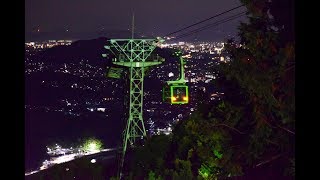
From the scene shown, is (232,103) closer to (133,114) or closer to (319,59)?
(319,59)

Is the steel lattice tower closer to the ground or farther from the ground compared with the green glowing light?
farther from the ground

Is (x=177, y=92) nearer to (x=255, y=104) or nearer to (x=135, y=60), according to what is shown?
(x=255, y=104)

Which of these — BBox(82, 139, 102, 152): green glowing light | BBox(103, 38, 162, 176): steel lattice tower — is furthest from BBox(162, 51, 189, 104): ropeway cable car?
BBox(82, 139, 102, 152): green glowing light

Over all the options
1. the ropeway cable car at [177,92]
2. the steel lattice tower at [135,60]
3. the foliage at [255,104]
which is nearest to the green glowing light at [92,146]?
the steel lattice tower at [135,60]

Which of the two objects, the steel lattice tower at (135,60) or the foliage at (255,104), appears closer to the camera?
the foliage at (255,104)

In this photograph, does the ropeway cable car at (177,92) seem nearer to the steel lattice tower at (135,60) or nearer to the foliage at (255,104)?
the foliage at (255,104)

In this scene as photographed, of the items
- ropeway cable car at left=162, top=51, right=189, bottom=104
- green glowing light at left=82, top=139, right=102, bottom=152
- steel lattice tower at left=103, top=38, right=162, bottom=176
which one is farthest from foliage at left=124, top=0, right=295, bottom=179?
green glowing light at left=82, top=139, right=102, bottom=152

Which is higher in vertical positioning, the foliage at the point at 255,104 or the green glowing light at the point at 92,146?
the foliage at the point at 255,104

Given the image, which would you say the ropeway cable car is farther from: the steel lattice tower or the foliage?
the steel lattice tower

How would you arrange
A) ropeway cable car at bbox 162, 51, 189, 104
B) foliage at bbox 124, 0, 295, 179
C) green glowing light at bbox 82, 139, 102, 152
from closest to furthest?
foliage at bbox 124, 0, 295, 179 → ropeway cable car at bbox 162, 51, 189, 104 → green glowing light at bbox 82, 139, 102, 152

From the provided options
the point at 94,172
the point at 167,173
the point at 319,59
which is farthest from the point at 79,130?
the point at 319,59

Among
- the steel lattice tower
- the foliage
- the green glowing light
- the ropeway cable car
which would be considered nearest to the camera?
the foliage

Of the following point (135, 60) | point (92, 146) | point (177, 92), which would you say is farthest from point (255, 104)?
point (92, 146)

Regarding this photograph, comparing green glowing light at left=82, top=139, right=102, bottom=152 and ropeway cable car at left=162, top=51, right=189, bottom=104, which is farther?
green glowing light at left=82, top=139, right=102, bottom=152
